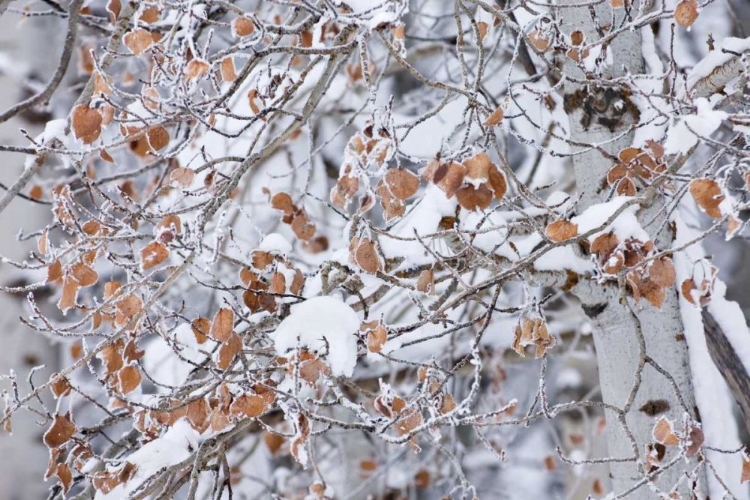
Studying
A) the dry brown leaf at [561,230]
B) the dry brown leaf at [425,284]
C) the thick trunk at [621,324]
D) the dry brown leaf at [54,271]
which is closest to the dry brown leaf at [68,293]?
the dry brown leaf at [54,271]

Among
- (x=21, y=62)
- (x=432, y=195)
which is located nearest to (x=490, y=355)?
(x=432, y=195)

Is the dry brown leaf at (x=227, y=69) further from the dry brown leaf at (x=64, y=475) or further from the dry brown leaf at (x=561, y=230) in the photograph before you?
the dry brown leaf at (x=64, y=475)

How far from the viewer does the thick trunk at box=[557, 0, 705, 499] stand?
2117 millimetres

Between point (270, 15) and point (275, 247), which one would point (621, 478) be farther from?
point (270, 15)

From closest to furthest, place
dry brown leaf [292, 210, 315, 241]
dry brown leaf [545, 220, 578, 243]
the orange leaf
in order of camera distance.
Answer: dry brown leaf [545, 220, 578, 243] < the orange leaf < dry brown leaf [292, 210, 315, 241]

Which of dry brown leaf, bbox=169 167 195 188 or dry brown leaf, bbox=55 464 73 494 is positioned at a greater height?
dry brown leaf, bbox=169 167 195 188

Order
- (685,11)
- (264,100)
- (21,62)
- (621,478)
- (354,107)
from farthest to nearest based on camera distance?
(354,107)
(21,62)
(621,478)
(264,100)
(685,11)

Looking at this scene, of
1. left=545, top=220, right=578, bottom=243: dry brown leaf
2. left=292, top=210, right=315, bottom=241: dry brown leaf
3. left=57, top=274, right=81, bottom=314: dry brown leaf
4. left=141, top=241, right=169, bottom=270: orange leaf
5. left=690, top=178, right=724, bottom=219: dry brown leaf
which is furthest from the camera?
left=292, top=210, right=315, bottom=241: dry brown leaf

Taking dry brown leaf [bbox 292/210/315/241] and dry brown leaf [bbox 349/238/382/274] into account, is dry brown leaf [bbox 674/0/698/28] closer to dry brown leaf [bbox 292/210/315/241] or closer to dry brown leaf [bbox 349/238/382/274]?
dry brown leaf [bbox 349/238/382/274]

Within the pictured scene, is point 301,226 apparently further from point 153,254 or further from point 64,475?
point 64,475

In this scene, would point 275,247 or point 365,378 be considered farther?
point 365,378

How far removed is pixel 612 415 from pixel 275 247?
1094 millimetres

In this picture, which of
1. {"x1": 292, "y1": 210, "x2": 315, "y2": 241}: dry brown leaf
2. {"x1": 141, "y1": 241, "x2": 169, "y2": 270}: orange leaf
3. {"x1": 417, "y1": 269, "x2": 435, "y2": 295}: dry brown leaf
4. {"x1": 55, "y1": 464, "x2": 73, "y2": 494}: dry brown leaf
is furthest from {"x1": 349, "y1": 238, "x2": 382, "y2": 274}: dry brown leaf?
{"x1": 292, "y1": 210, "x2": 315, "y2": 241}: dry brown leaf

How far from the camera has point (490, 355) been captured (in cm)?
380
